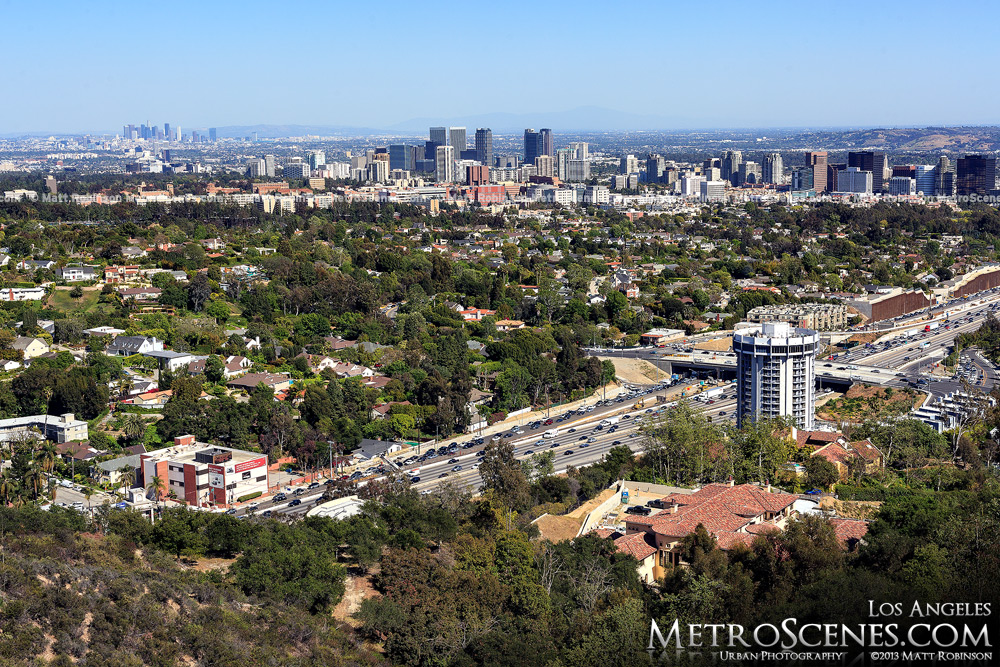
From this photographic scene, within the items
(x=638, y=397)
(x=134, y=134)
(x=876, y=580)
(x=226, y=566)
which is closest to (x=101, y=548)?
(x=226, y=566)

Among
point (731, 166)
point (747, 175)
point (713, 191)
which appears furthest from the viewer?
point (731, 166)

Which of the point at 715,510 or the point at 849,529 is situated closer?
the point at 849,529

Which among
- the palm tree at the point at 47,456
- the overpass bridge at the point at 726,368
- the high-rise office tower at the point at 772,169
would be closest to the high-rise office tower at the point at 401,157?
the high-rise office tower at the point at 772,169

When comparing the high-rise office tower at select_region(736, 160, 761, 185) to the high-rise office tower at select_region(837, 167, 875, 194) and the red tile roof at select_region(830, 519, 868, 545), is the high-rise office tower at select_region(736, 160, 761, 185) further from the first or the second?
the red tile roof at select_region(830, 519, 868, 545)

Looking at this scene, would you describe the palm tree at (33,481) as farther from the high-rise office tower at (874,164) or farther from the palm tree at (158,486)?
the high-rise office tower at (874,164)

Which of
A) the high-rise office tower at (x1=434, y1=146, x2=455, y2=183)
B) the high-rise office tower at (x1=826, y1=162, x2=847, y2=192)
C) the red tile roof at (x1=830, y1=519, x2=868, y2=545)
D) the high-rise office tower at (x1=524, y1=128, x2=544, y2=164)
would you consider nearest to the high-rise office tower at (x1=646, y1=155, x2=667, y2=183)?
the high-rise office tower at (x1=524, y1=128, x2=544, y2=164)

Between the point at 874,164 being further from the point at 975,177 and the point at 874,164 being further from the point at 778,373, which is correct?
the point at 778,373

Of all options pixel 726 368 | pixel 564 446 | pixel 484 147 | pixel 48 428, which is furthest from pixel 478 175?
pixel 48 428
